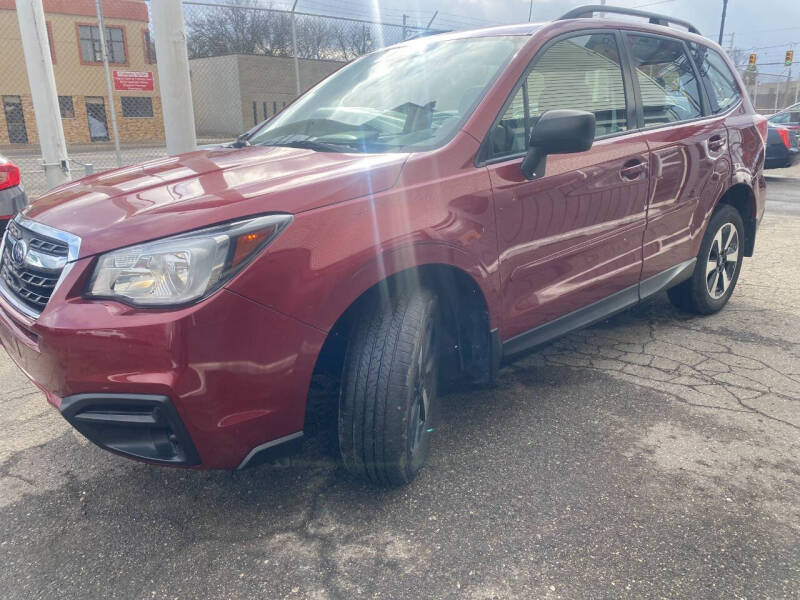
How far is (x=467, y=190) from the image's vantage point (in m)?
2.45

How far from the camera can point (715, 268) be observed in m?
4.26

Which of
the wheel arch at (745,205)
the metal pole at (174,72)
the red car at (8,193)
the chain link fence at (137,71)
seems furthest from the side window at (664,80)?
the chain link fence at (137,71)

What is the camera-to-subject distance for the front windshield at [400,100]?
263cm

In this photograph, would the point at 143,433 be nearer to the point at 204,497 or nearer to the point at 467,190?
the point at 204,497

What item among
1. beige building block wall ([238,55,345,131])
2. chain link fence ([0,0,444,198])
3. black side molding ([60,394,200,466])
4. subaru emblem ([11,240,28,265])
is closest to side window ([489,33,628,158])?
black side molding ([60,394,200,466])

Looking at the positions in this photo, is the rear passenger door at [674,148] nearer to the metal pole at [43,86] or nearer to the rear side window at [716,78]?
the rear side window at [716,78]

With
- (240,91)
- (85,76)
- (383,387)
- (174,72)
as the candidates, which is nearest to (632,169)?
(383,387)

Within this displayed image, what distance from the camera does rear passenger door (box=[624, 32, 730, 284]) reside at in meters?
3.45

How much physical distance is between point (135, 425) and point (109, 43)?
116 ft

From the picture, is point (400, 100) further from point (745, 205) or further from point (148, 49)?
point (148, 49)

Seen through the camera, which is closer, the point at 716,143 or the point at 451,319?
the point at 451,319

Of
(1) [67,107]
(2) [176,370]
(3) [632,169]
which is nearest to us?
(2) [176,370]

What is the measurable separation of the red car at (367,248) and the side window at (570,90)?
0.5 inches

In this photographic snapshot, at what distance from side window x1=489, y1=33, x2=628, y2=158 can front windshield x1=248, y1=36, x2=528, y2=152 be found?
0.51ft
